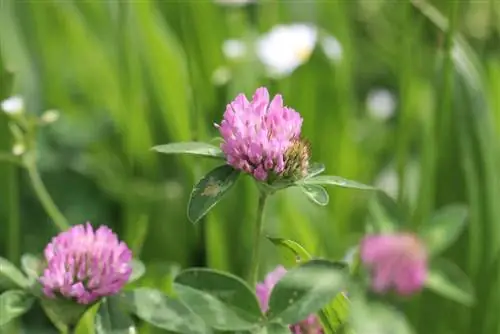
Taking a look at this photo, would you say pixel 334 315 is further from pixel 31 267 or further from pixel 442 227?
pixel 442 227

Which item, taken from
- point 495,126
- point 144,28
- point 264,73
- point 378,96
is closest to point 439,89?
point 495,126

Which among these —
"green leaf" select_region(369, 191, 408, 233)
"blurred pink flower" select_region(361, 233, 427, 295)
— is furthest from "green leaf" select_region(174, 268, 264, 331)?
"green leaf" select_region(369, 191, 408, 233)

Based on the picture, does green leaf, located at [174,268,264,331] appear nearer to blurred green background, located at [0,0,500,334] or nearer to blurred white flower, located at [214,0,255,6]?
blurred green background, located at [0,0,500,334]

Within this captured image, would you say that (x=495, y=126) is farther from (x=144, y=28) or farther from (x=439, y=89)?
(x=144, y=28)

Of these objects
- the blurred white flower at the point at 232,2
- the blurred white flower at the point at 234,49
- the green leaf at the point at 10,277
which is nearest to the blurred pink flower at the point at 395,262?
the green leaf at the point at 10,277

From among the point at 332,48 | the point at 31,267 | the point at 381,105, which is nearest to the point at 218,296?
the point at 31,267
